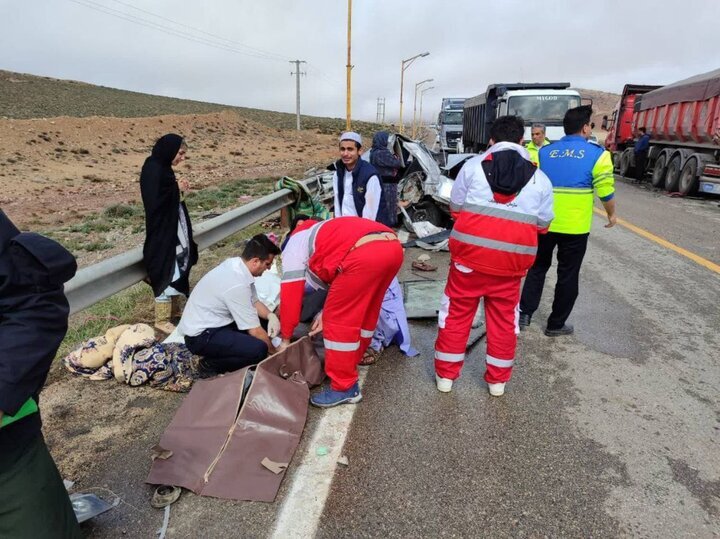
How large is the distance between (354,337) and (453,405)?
2.47 ft

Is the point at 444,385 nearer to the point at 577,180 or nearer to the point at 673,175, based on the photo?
the point at 577,180

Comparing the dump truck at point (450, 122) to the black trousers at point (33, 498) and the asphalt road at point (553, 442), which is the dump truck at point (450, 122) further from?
the black trousers at point (33, 498)

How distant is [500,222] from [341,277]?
1024 millimetres

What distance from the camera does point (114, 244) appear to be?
27.3 ft

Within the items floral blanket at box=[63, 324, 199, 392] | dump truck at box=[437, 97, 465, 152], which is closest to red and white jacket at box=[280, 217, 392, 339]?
floral blanket at box=[63, 324, 199, 392]

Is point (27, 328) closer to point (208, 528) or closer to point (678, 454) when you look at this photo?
point (208, 528)

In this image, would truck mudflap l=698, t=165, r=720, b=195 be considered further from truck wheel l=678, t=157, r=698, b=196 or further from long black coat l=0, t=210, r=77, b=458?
long black coat l=0, t=210, r=77, b=458

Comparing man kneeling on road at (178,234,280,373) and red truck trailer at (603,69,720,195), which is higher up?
red truck trailer at (603,69,720,195)

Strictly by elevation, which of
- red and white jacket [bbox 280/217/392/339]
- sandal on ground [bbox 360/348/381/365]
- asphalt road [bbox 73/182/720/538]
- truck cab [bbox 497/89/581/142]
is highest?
truck cab [bbox 497/89/581/142]

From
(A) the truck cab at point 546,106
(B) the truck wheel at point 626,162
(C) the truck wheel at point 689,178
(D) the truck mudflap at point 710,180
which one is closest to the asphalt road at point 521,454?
(D) the truck mudflap at point 710,180

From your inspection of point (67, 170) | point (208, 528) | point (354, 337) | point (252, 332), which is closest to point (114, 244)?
point (252, 332)

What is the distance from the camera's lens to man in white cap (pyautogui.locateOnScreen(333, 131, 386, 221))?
4527 mm

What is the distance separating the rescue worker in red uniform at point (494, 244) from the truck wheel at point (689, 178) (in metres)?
13.0

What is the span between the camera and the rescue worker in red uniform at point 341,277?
10.1 feet
